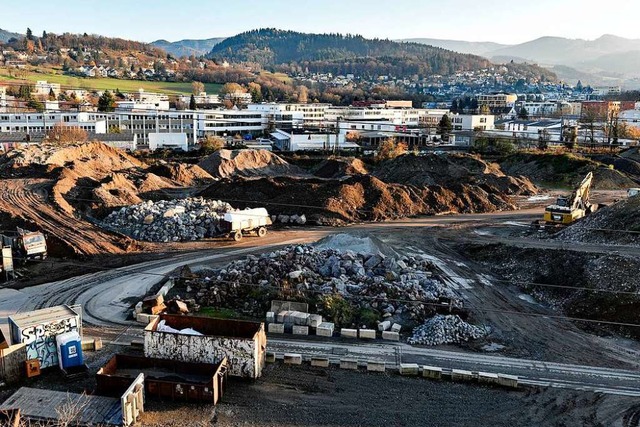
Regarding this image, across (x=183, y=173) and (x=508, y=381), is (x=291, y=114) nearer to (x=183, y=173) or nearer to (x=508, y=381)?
(x=183, y=173)

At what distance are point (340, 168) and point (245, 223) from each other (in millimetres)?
22327

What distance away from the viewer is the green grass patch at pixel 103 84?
126 metres

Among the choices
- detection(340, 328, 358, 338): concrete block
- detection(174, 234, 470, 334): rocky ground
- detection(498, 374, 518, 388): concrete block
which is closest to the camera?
detection(498, 374, 518, 388): concrete block

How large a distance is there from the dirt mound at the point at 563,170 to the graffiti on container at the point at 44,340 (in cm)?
4346

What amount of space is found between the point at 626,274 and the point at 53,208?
2822cm

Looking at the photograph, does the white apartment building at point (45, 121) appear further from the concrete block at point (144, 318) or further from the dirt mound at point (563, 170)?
the concrete block at point (144, 318)

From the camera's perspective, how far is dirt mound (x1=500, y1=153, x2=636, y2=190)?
4723 cm

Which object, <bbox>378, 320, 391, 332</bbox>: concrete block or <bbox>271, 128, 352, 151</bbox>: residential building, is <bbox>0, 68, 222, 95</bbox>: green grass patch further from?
<bbox>378, 320, 391, 332</bbox>: concrete block

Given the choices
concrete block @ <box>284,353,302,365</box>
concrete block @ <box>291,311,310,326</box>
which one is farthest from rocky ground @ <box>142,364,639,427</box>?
concrete block @ <box>291,311,310,326</box>

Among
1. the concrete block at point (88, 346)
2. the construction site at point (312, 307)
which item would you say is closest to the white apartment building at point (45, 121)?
the construction site at point (312, 307)

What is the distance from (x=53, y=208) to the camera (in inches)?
1213

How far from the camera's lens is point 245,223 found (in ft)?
100

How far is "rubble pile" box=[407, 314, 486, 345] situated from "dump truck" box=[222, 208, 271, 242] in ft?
45.4

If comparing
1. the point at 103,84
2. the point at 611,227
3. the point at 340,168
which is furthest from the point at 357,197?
the point at 103,84
